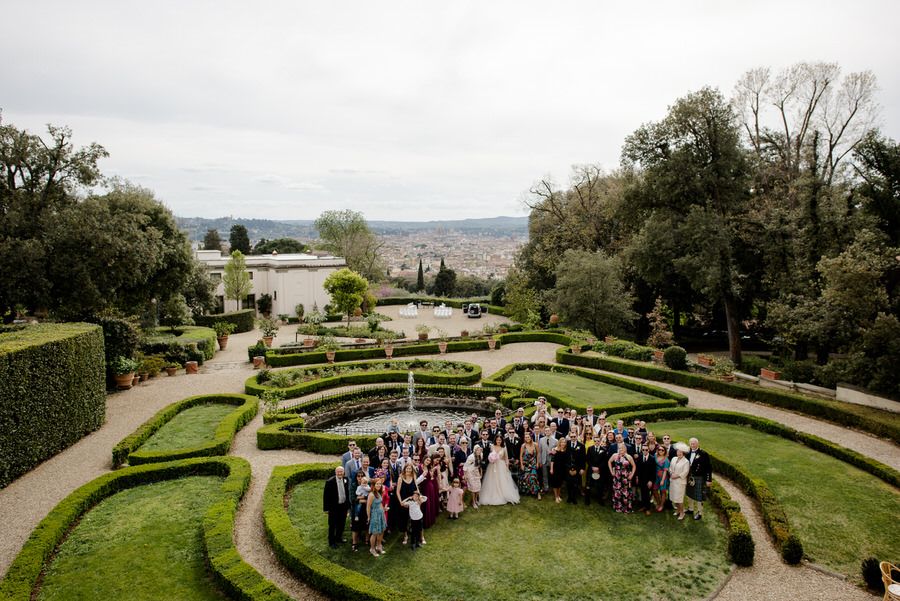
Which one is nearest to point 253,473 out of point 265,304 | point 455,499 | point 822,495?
point 455,499

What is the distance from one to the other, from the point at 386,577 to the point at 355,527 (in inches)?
42.8

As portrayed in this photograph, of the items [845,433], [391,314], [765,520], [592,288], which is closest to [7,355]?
[765,520]

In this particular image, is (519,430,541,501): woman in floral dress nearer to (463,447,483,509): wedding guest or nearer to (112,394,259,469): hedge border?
(463,447,483,509): wedding guest

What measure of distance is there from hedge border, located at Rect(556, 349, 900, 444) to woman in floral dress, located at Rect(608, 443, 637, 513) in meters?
9.27

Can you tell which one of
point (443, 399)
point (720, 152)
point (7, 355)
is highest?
point (720, 152)

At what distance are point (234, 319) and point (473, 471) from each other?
100 ft

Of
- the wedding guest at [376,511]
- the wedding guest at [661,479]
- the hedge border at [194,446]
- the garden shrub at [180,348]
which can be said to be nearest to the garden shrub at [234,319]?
the garden shrub at [180,348]

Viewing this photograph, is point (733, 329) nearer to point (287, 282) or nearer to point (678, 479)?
point (678, 479)

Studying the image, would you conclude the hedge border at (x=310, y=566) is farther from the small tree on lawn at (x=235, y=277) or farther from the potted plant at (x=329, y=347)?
the small tree on lawn at (x=235, y=277)

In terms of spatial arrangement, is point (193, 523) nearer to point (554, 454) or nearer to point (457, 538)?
point (457, 538)

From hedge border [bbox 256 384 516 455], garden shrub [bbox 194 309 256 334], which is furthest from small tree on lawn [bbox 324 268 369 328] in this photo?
hedge border [bbox 256 384 516 455]

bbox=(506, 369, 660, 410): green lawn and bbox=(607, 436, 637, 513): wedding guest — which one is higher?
bbox=(607, 436, 637, 513): wedding guest

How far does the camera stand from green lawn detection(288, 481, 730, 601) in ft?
26.6

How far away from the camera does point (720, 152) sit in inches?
961
